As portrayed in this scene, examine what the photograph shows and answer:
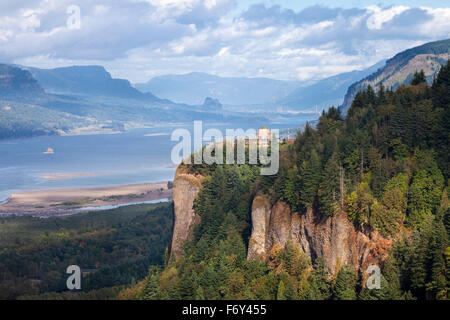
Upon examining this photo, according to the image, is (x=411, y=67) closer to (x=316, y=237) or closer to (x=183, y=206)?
(x=183, y=206)

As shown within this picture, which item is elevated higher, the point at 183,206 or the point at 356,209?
the point at 356,209

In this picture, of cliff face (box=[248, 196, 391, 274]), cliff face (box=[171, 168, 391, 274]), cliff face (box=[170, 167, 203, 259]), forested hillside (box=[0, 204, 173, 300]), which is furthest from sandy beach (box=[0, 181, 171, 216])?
cliff face (box=[248, 196, 391, 274])

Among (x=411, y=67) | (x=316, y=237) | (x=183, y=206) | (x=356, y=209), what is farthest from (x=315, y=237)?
(x=411, y=67)

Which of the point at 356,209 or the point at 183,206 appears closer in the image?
the point at 356,209

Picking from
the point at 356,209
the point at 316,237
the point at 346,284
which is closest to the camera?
the point at 346,284

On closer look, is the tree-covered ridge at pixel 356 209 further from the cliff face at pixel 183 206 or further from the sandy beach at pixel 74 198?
the sandy beach at pixel 74 198

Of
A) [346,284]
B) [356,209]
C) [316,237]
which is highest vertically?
[356,209]

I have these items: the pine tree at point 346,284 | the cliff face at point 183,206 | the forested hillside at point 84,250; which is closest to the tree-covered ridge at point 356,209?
the pine tree at point 346,284
